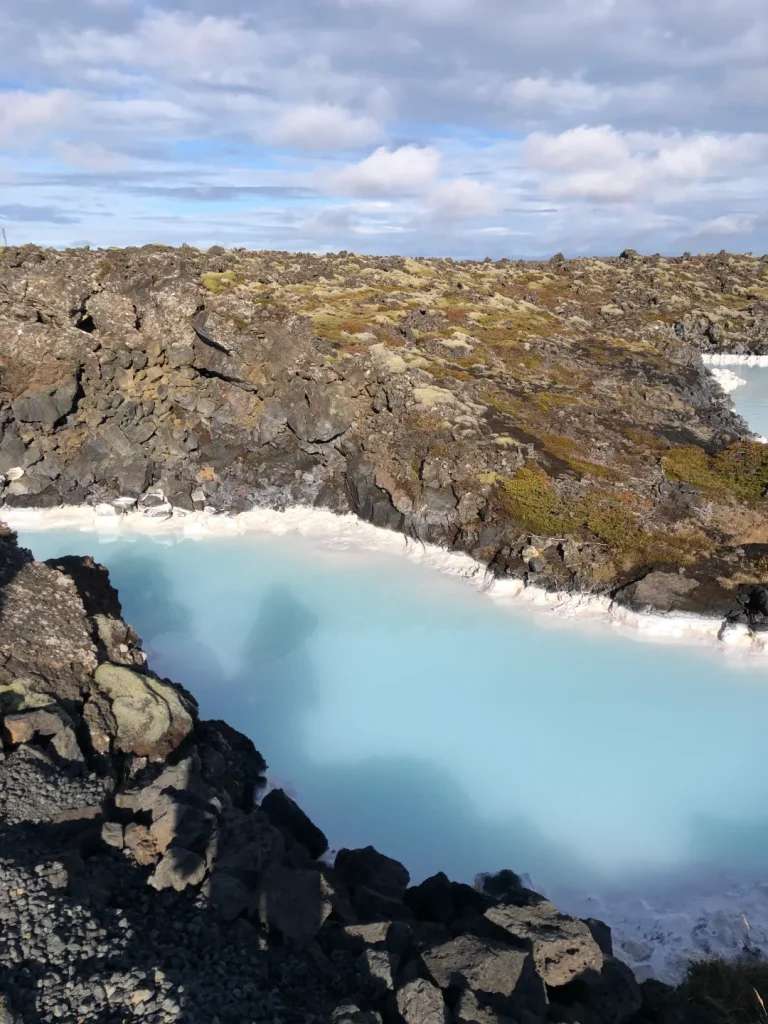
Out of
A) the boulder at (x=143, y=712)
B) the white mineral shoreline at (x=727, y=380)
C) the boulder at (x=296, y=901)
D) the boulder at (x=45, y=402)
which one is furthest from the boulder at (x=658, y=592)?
the white mineral shoreline at (x=727, y=380)

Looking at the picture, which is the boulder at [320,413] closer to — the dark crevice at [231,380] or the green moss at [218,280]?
the dark crevice at [231,380]

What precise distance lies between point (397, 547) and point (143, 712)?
54.5ft

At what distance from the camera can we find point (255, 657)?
25.6 metres

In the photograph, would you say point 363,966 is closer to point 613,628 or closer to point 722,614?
point 613,628

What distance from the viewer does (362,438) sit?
37.0 m

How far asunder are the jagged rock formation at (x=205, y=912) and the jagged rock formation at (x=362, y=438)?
15729 millimetres

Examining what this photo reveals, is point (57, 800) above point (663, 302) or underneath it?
underneath

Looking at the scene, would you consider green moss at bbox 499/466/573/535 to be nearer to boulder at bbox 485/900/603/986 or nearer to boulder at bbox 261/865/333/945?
boulder at bbox 485/900/603/986

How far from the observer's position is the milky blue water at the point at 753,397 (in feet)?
172

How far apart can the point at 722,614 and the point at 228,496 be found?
22618 mm

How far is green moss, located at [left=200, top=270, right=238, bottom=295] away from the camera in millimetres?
56609

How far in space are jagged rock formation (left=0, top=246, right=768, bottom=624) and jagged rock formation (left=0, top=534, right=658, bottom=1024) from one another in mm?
15729

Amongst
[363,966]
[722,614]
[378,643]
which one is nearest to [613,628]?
[722,614]

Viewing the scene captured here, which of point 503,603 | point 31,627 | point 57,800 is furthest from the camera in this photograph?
point 503,603
